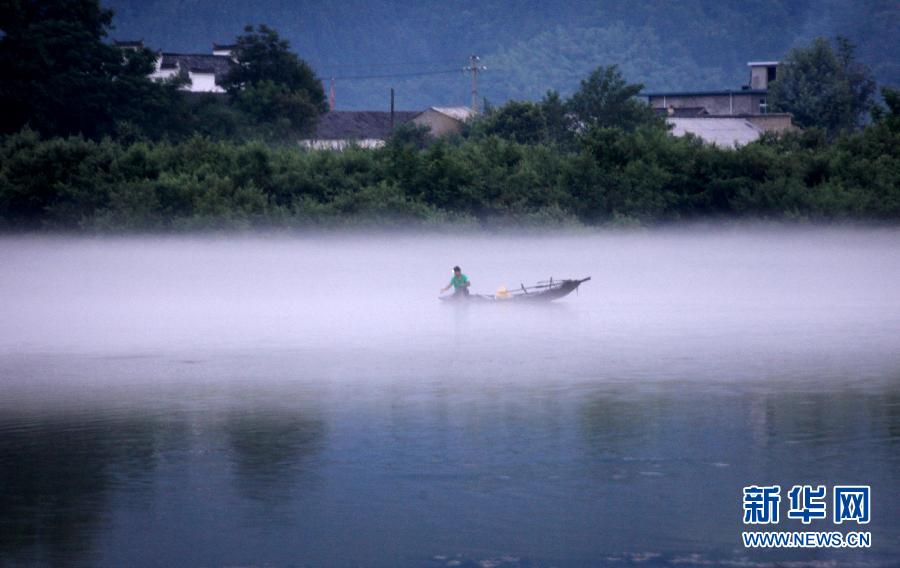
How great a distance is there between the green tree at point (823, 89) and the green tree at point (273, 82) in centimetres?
4621

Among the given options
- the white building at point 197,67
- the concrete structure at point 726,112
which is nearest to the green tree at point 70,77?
the concrete structure at point 726,112

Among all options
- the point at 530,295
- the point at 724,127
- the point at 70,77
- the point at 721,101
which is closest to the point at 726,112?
the point at 721,101

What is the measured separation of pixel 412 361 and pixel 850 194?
42.0 metres

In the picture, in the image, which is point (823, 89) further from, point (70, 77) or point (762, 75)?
point (70, 77)

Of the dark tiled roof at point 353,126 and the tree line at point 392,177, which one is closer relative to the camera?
the tree line at point 392,177

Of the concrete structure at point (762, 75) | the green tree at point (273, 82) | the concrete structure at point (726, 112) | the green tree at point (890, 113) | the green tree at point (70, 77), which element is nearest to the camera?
the green tree at point (890, 113)

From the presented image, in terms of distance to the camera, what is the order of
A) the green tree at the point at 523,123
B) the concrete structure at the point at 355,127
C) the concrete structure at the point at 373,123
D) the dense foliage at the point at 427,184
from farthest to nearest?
the concrete structure at the point at 373,123, the concrete structure at the point at 355,127, the green tree at the point at 523,123, the dense foliage at the point at 427,184

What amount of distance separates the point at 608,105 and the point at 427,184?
78.7 feet

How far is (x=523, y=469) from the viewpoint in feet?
59.9

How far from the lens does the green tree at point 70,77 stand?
7406 cm

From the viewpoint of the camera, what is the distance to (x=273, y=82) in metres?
94.9

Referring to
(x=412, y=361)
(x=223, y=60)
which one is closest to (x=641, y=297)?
(x=412, y=361)

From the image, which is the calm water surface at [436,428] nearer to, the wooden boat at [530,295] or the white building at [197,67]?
the wooden boat at [530,295]

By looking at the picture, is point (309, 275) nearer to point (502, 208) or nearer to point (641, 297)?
point (502, 208)
